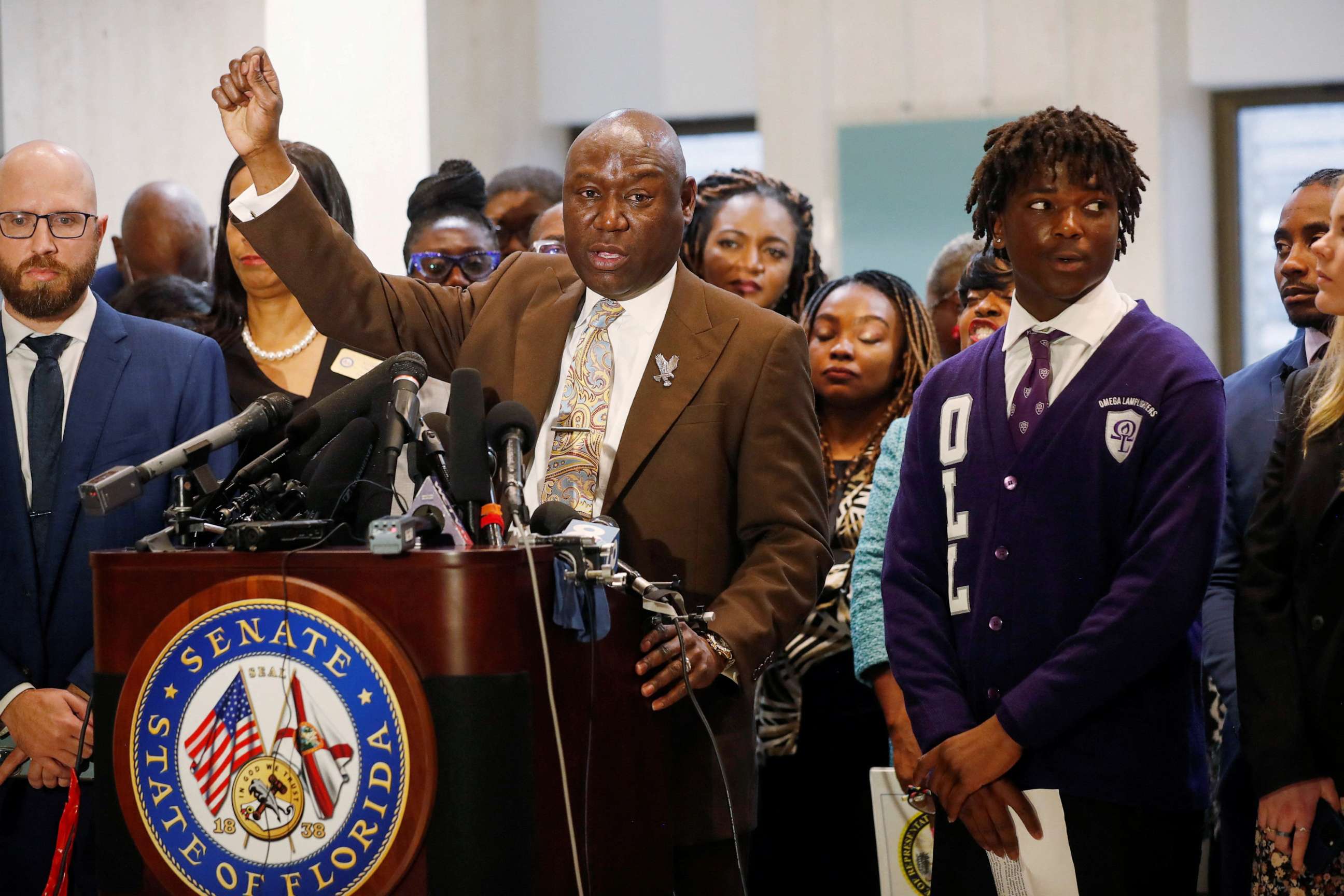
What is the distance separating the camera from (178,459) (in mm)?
2059

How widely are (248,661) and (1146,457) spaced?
1.48 m

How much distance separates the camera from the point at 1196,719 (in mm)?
2500

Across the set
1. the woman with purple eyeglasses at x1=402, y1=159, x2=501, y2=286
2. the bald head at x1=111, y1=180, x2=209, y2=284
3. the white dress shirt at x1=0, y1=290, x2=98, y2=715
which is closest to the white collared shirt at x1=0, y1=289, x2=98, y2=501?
the white dress shirt at x1=0, y1=290, x2=98, y2=715

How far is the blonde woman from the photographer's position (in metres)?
2.50

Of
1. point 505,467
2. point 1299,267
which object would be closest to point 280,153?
point 505,467

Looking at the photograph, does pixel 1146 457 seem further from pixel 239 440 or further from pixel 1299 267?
pixel 239 440

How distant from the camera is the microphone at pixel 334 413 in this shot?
2174mm

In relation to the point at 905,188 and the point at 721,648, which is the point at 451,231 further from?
the point at 905,188

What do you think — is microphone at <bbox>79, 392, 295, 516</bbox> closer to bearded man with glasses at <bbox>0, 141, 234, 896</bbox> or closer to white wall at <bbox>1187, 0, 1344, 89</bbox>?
bearded man with glasses at <bbox>0, 141, 234, 896</bbox>

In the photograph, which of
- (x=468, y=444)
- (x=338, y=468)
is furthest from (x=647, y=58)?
(x=468, y=444)

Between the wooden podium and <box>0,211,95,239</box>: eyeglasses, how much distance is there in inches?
61.7

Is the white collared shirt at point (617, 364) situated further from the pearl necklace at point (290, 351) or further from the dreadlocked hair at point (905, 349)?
the dreadlocked hair at point (905, 349)

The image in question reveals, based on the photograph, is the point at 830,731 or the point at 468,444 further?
the point at 830,731

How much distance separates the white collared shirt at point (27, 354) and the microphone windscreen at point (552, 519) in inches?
59.8
